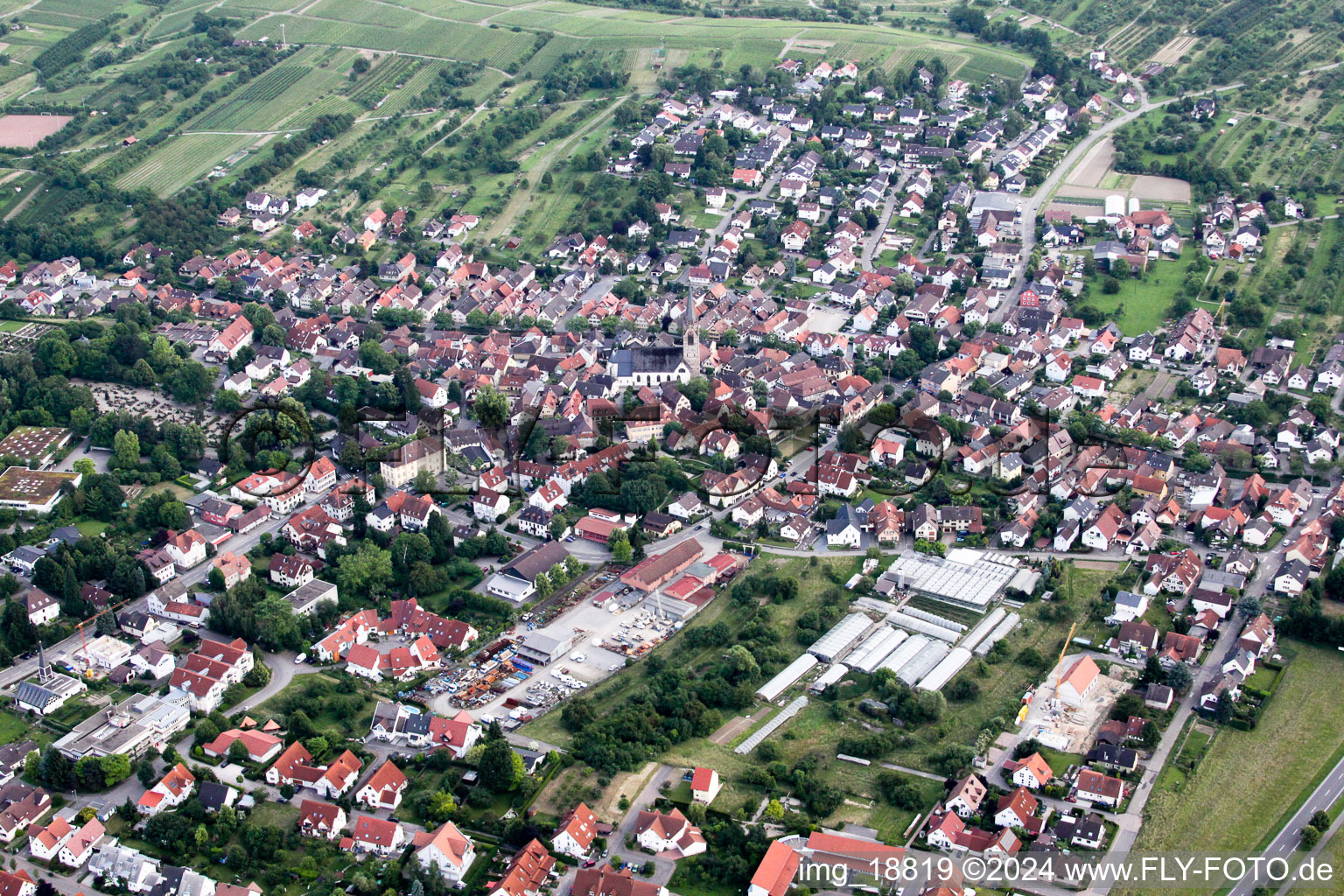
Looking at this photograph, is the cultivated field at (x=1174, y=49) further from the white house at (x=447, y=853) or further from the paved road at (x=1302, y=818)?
the white house at (x=447, y=853)

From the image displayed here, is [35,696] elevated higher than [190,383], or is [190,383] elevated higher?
[190,383]

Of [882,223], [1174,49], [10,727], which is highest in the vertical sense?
[1174,49]

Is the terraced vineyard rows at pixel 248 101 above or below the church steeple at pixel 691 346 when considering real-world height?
above

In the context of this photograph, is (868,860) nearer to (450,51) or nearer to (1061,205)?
(1061,205)

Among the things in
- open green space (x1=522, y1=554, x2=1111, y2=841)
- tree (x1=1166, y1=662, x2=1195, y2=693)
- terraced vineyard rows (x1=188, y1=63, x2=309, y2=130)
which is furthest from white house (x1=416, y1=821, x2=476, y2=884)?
terraced vineyard rows (x1=188, y1=63, x2=309, y2=130)

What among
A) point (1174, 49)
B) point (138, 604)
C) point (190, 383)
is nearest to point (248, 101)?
point (190, 383)

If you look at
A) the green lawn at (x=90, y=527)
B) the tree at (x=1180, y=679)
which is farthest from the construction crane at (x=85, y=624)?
the tree at (x=1180, y=679)

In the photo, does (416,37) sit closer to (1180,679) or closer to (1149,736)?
(1180,679)
